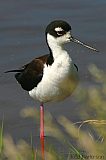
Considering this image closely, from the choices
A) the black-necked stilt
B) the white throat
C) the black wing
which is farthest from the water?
the white throat

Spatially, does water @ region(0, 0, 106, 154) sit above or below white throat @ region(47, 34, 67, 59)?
below

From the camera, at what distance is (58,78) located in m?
5.06

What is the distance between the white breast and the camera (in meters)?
5.03

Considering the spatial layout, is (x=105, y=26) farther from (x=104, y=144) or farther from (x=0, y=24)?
(x=104, y=144)

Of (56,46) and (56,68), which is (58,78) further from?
(56,46)

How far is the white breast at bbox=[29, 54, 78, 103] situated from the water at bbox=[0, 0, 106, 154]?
3.45ft

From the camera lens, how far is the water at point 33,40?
666cm

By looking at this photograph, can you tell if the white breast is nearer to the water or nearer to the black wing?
the black wing

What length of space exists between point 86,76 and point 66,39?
7.77 feet

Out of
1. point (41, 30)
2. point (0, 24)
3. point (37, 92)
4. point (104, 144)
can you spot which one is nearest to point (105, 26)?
point (41, 30)

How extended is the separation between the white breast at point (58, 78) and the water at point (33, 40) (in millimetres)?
1051

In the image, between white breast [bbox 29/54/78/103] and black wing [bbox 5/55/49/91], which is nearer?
white breast [bbox 29/54/78/103]

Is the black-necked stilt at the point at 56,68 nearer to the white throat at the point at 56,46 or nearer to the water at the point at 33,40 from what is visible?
the white throat at the point at 56,46

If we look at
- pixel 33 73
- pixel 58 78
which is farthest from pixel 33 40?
pixel 58 78
